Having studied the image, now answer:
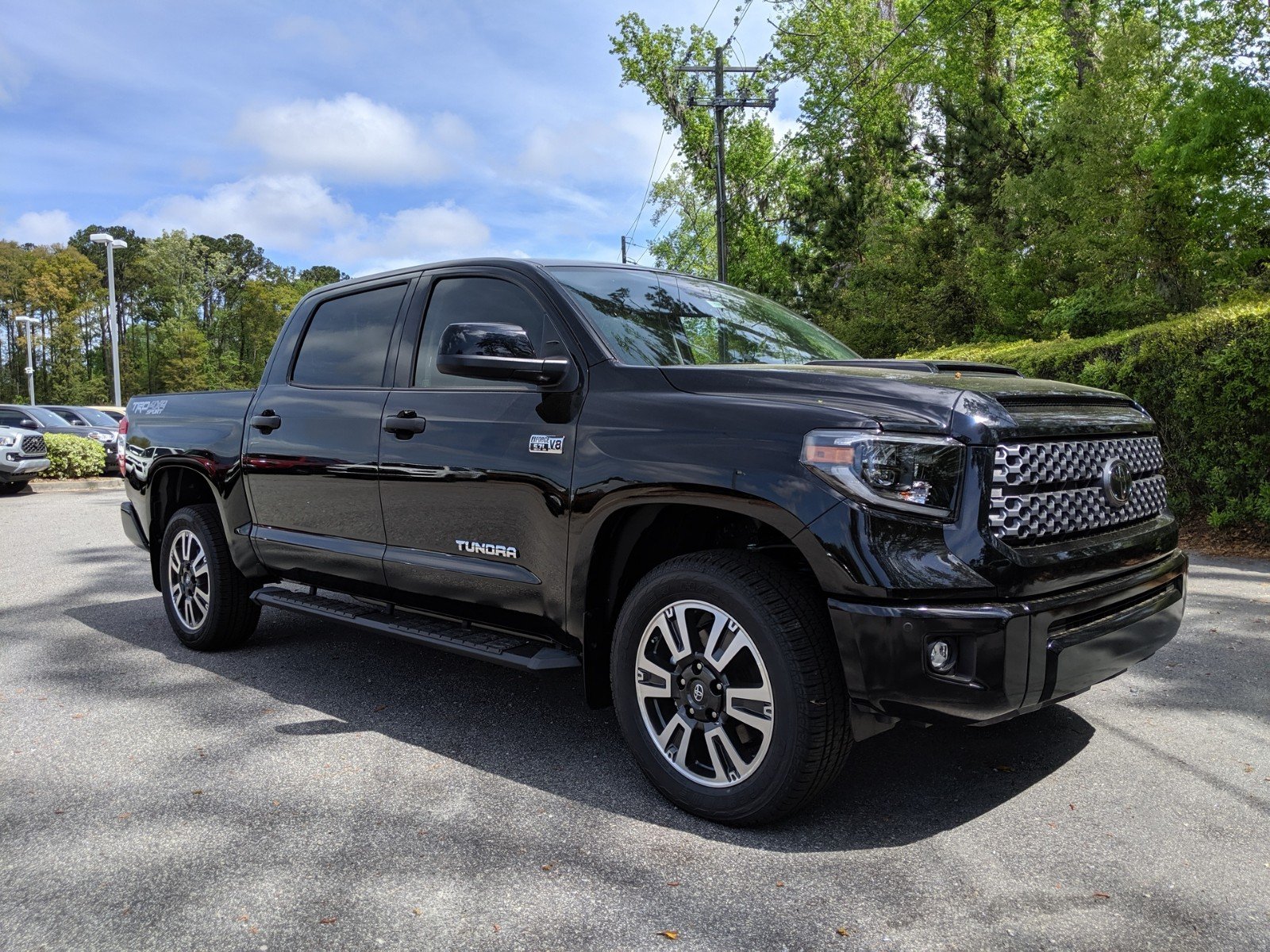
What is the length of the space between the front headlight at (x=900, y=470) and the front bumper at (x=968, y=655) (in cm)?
30

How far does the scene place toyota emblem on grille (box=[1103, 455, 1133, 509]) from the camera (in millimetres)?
3102

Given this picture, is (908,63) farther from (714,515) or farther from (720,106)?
(714,515)

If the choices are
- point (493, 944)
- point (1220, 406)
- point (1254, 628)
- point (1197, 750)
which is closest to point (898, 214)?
point (1220, 406)

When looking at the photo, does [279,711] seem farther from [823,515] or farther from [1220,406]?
[1220,406]

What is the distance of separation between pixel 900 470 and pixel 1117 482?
904 millimetres

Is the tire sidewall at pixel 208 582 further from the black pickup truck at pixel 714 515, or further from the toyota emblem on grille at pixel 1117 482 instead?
the toyota emblem on grille at pixel 1117 482

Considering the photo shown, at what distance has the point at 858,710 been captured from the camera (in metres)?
2.84

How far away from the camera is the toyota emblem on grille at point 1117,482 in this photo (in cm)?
310

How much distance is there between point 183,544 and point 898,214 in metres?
26.3

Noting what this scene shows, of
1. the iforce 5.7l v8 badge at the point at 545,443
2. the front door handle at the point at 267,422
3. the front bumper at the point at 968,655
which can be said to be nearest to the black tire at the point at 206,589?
the front door handle at the point at 267,422

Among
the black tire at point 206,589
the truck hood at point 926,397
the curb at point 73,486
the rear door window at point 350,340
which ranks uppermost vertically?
the rear door window at point 350,340

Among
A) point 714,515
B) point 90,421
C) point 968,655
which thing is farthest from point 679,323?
point 90,421

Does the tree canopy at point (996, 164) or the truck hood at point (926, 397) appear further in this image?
the tree canopy at point (996, 164)

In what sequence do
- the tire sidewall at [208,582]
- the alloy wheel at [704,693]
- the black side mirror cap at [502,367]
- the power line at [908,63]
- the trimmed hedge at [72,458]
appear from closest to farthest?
the alloy wheel at [704,693] < the black side mirror cap at [502,367] < the tire sidewall at [208,582] < the trimmed hedge at [72,458] < the power line at [908,63]
